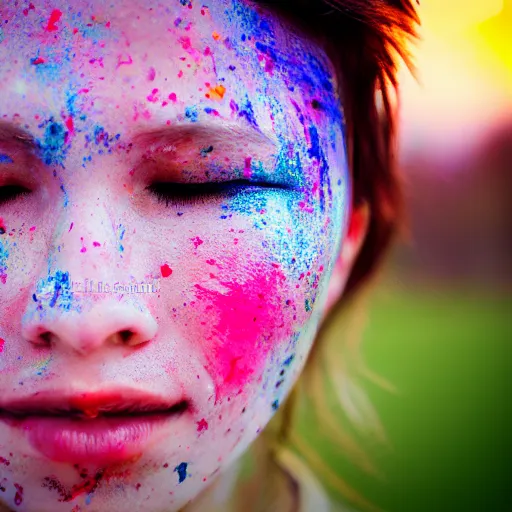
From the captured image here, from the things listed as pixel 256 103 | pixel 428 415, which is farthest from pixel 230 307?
pixel 428 415

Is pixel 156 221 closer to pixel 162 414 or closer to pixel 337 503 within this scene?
pixel 162 414

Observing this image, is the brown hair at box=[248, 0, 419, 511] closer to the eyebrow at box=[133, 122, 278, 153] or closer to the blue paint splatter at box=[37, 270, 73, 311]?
the eyebrow at box=[133, 122, 278, 153]

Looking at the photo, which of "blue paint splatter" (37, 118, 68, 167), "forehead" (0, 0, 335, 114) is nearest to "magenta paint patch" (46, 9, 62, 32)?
"forehead" (0, 0, 335, 114)

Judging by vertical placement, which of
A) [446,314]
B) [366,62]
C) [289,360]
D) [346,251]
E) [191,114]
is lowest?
[446,314]

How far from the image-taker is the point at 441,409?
13.9 feet

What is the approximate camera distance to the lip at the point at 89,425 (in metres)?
0.75

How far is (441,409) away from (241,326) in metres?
3.86

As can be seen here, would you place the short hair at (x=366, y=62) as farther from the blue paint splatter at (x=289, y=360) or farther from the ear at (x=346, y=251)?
the blue paint splatter at (x=289, y=360)

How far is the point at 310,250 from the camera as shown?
0.88m

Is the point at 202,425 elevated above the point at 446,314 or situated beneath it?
elevated above

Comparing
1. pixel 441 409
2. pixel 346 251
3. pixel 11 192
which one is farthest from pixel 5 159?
pixel 441 409

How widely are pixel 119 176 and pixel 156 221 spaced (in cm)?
8

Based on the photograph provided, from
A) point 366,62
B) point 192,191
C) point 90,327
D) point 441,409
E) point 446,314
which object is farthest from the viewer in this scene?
point 446,314

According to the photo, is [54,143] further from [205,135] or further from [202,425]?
[202,425]
